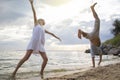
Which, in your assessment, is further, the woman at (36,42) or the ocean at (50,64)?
the ocean at (50,64)

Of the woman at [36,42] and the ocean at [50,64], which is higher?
the woman at [36,42]

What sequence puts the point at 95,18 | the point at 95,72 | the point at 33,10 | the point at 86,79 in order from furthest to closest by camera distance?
the point at 95,18, the point at 33,10, the point at 95,72, the point at 86,79

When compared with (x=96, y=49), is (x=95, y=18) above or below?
above

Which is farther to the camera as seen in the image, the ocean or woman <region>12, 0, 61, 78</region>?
the ocean

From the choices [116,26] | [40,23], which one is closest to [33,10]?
[40,23]

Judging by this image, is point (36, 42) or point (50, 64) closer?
point (36, 42)

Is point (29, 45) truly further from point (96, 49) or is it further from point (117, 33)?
point (117, 33)

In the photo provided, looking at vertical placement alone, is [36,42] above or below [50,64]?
above

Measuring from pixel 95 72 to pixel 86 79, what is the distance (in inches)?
42.5

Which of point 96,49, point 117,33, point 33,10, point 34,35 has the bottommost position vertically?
point 117,33

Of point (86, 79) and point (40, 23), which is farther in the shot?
point (40, 23)

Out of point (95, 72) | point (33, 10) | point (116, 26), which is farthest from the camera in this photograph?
point (116, 26)

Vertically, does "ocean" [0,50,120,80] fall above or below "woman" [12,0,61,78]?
below

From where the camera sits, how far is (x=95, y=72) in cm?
1094
